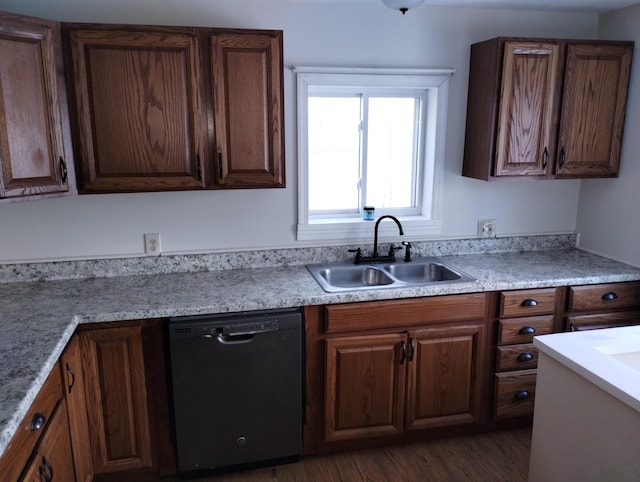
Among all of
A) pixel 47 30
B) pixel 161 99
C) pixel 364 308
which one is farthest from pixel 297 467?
pixel 47 30

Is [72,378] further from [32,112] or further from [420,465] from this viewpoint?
[420,465]

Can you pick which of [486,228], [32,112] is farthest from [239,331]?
[486,228]

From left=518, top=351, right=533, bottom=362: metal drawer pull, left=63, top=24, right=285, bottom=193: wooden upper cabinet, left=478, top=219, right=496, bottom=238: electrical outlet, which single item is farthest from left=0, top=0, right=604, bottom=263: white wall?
left=518, top=351, right=533, bottom=362: metal drawer pull

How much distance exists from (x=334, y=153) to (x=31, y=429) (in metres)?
1.95

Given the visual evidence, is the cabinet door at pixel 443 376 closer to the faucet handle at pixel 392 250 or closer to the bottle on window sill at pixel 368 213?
the faucet handle at pixel 392 250

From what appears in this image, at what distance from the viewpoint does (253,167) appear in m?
2.21

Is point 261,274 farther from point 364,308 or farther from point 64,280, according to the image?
point 64,280

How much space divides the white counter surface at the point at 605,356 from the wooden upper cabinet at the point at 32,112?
197 centimetres

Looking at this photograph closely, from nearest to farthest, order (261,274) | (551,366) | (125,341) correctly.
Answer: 1. (551,366)
2. (125,341)
3. (261,274)

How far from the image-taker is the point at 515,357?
251 centimetres

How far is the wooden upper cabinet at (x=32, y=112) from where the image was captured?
1.76m

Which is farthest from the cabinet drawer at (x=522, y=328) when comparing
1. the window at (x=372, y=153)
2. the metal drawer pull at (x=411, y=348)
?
the window at (x=372, y=153)

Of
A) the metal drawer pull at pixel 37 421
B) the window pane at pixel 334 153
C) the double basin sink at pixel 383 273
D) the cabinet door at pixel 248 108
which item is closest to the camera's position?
the metal drawer pull at pixel 37 421

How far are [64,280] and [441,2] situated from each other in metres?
2.38
